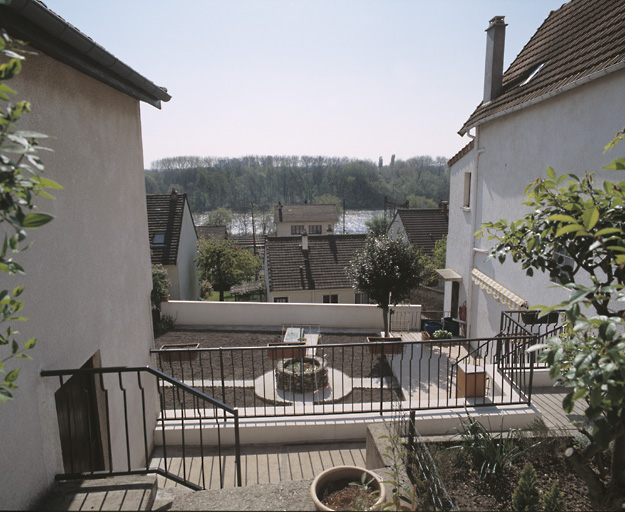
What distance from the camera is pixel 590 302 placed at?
2301mm

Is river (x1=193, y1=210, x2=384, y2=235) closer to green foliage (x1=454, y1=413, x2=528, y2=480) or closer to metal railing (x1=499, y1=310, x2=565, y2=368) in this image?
metal railing (x1=499, y1=310, x2=565, y2=368)

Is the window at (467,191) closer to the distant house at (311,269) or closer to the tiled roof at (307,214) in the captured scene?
Answer: the distant house at (311,269)

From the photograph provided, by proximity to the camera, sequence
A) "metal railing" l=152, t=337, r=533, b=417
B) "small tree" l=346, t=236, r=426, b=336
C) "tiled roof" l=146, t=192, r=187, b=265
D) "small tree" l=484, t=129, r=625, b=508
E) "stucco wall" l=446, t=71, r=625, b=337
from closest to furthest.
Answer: "small tree" l=484, t=129, r=625, b=508, "metal railing" l=152, t=337, r=533, b=417, "stucco wall" l=446, t=71, r=625, b=337, "small tree" l=346, t=236, r=426, b=336, "tiled roof" l=146, t=192, r=187, b=265

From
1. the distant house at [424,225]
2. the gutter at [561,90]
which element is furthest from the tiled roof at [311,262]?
the gutter at [561,90]

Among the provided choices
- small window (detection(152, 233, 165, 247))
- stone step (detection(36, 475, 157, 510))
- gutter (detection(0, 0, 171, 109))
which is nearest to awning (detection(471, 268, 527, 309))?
stone step (detection(36, 475, 157, 510))

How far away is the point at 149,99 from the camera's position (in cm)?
634

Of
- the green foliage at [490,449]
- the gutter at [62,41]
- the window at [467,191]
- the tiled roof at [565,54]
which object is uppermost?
the tiled roof at [565,54]

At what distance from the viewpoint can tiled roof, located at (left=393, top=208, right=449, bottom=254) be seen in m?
33.2

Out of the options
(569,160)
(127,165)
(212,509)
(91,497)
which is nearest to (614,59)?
(569,160)

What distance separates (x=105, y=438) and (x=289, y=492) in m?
2.60

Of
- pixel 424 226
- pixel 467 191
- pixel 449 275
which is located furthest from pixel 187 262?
pixel 424 226

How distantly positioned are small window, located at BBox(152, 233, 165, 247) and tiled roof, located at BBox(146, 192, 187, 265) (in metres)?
0.06

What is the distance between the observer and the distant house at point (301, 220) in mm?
52406

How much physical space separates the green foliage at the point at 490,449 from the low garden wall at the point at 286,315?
10163 mm
